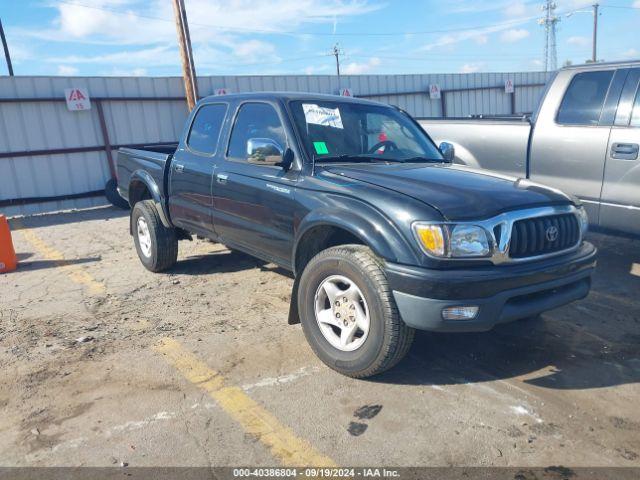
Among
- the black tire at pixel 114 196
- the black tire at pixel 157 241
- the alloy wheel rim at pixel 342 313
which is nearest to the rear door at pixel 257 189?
the alloy wheel rim at pixel 342 313

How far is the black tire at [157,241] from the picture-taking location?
5.67m

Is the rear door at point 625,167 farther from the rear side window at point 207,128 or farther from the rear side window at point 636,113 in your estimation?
the rear side window at point 207,128

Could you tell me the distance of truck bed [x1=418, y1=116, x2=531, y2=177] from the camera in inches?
225

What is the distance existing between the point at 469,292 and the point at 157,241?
12.5 ft

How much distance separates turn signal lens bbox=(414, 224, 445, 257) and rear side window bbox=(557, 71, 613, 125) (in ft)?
10.6

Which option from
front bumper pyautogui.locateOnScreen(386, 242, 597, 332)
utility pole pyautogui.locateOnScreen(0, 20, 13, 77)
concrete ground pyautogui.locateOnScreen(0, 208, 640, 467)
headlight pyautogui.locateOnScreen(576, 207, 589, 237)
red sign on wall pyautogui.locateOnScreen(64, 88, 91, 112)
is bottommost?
concrete ground pyautogui.locateOnScreen(0, 208, 640, 467)

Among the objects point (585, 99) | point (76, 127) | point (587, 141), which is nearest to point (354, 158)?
point (587, 141)

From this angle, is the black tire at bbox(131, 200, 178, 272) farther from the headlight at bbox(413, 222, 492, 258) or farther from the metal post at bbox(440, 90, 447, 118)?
the metal post at bbox(440, 90, 447, 118)

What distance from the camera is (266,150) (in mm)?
3867

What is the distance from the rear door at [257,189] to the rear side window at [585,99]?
317 centimetres

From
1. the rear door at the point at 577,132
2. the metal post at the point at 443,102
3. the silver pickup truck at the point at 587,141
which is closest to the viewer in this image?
the silver pickup truck at the point at 587,141

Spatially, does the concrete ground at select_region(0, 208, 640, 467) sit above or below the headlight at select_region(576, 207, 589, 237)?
below

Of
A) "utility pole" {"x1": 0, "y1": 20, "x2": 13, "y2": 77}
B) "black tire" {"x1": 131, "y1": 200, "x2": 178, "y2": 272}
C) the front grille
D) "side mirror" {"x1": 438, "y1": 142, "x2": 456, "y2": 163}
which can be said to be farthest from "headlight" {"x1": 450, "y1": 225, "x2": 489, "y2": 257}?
"utility pole" {"x1": 0, "y1": 20, "x2": 13, "y2": 77}

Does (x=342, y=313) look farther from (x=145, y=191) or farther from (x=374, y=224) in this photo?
(x=145, y=191)
